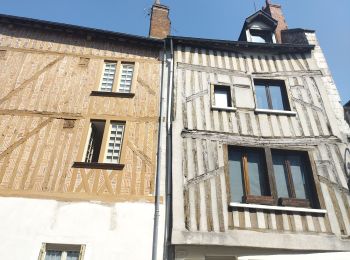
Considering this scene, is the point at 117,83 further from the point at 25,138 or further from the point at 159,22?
the point at 159,22

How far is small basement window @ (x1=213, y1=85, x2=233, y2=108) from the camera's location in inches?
346

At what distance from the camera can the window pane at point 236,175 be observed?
7.09 meters

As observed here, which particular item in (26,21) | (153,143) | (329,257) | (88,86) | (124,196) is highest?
(26,21)

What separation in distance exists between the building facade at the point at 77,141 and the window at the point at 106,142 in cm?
3

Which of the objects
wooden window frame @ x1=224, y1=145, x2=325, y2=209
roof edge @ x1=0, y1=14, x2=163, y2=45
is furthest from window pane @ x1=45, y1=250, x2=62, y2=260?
roof edge @ x1=0, y1=14, x2=163, y2=45

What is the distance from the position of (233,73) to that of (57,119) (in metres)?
5.11

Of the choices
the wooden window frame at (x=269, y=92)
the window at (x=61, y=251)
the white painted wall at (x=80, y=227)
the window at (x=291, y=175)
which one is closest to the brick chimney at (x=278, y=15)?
the wooden window frame at (x=269, y=92)

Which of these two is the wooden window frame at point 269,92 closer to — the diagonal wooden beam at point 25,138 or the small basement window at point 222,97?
the small basement window at point 222,97

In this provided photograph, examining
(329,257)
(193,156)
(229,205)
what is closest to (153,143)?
(193,156)

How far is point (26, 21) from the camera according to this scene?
979 centimetres

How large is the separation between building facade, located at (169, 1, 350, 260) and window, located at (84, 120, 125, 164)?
55.8 inches

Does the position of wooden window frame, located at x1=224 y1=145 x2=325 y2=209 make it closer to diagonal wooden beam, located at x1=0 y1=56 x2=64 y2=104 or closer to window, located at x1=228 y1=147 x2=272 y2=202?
window, located at x1=228 y1=147 x2=272 y2=202

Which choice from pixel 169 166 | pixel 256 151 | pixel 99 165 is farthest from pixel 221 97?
pixel 99 165

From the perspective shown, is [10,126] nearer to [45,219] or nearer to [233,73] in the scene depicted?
[45,219]
